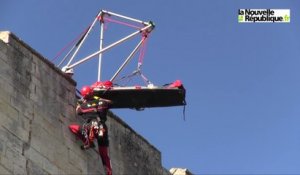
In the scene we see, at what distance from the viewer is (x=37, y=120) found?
16.2m

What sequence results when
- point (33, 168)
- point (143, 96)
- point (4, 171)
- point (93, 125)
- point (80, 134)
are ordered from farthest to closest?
point (143, 96)
point (93, 125)
point (80, 134)
point (33, 168)
point (4, 171)

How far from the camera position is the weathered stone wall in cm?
1535

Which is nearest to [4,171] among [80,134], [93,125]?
[80,134]

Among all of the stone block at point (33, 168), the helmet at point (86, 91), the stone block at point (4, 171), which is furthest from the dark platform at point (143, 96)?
the stone block at point (4, 171)

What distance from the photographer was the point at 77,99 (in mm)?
17797

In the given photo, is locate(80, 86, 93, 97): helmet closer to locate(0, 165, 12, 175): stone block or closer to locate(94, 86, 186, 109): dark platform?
locate(94, 86, 186, 109): dark platform

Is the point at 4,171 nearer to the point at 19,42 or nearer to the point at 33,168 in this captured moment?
the point at 33,168

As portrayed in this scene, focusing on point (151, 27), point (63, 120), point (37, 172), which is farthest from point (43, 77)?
point (151, 27)

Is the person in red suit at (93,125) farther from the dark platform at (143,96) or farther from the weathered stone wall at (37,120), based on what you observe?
the dark platform at (143,96)

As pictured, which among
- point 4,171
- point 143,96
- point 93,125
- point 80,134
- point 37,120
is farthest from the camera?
point 143,96

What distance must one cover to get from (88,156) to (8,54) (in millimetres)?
2677

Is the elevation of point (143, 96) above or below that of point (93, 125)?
above

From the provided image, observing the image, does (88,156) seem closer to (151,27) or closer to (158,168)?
(158,168)

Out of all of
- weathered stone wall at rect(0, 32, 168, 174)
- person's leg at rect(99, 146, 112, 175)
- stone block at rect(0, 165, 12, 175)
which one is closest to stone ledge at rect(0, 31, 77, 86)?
weathered stone wall at rect(0, 32, 168, 174)
